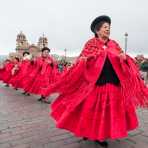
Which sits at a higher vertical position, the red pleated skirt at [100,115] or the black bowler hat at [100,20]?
the black bowler hat at [100,20]

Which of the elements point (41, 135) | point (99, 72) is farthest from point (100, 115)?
point (41, 135)

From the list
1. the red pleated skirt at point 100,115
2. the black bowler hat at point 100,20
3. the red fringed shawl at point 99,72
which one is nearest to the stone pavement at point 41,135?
the red pleated skirt at point 100,115

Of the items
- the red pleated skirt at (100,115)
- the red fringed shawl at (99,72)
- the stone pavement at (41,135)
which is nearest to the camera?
the red pleated skirt at (100,115)

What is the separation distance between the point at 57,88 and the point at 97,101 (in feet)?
2.31

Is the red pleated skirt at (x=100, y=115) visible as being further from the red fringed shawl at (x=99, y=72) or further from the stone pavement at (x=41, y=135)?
the stone pavement at (x=41, y=135)

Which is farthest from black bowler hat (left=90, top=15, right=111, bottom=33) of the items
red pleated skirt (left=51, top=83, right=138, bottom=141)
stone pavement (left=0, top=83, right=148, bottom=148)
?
stone pavement (left=0, top=83, right=148, bottom=148)

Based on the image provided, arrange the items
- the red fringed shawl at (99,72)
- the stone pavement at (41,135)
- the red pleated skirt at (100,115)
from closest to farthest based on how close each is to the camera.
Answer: the red pleated skirt at (100,115), the red fringed shawl at (99,72), the stone pavement at (41,135)

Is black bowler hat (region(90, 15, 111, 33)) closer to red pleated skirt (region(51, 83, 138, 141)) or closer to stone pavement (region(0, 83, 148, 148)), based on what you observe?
red pleated skirt (region(51, 83, 138, 141))

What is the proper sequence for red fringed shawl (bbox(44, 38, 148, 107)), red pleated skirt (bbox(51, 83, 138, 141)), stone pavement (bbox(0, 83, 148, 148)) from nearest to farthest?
red pleated skirt (bbox(51, 83, 138, 141)), red fringed shawl (bbox(44, 38, 148, 107)), stone pavement (bbox(0, 83, 148, 148))

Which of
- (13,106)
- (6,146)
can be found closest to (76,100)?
(6,146)

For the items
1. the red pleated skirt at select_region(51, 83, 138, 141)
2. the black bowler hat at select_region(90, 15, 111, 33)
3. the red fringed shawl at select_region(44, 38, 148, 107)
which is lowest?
the red pleated skirt at select_region(51, 83, 138, 141)

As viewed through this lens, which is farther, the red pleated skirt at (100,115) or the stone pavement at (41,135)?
the stone pavement at (41,135)

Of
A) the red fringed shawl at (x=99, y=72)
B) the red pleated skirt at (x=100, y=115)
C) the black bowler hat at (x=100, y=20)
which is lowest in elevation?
the red pleated skirt at (x=100, y=115)

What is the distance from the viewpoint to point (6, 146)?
450 cm
